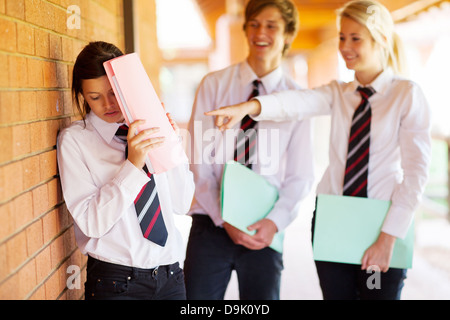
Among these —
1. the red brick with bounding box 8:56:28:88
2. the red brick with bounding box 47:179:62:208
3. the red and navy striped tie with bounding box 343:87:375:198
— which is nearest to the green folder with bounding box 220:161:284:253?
the red and navy striped tie with bounding box 343:87:375:198

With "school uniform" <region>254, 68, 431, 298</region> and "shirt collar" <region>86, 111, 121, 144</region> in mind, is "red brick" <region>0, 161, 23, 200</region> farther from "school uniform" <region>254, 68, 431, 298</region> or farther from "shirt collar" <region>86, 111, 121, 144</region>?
"school uniform" <region>254, 68, 431, 298</region>

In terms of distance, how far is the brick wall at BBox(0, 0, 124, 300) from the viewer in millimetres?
1141

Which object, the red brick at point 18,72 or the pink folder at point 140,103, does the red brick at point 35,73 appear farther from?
the pink folder at point 140,103

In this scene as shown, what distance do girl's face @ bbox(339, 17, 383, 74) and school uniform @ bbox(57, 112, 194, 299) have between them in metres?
0.77

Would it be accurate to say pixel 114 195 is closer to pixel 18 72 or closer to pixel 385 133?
pixel 18 72

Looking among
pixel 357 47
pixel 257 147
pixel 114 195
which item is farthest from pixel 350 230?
pixel 114 195

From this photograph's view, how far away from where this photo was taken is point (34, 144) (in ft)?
4.26

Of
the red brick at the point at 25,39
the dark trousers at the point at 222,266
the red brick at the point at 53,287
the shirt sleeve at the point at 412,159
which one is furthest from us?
the dark trousers at the point at 222,266

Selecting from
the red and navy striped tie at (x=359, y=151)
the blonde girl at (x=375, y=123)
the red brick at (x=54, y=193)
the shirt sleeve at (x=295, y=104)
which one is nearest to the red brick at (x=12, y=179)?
the red brick at (x=54, y=193)

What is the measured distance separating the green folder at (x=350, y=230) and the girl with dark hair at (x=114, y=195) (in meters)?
0.58

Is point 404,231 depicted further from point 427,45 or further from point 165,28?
point 165,28

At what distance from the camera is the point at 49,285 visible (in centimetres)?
145

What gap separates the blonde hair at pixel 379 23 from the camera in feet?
5.71

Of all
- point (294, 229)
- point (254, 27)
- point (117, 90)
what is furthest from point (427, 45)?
point (117, 90)
